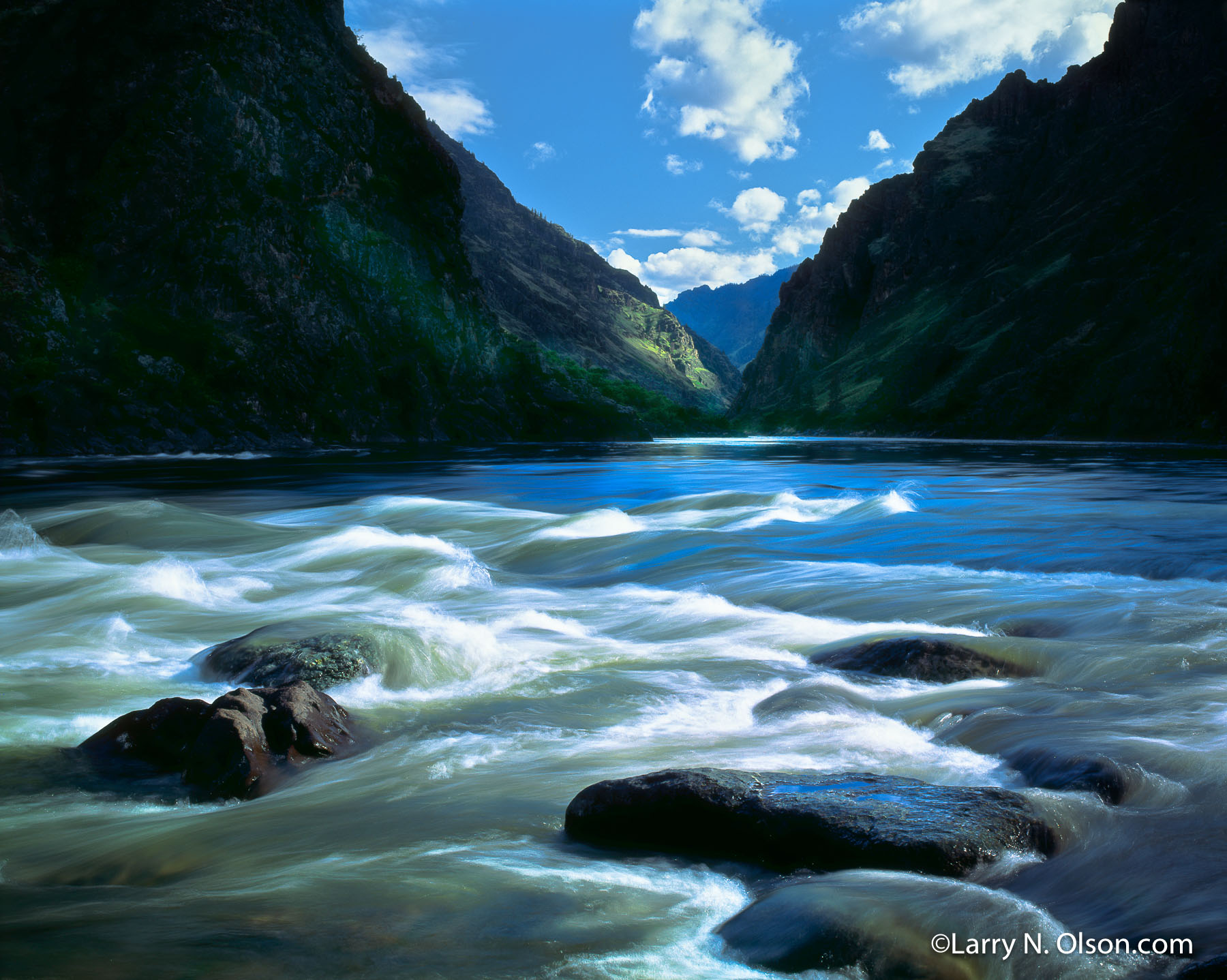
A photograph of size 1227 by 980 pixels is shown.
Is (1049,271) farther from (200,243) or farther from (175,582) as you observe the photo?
(175,582)

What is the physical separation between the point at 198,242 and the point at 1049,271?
117 m

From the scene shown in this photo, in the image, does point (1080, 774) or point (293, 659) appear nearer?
point (1080, 774)

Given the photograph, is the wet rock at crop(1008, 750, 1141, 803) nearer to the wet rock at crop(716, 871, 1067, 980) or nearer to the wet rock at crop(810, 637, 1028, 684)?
the wet rock at crop(716, 871, 1067, 980)

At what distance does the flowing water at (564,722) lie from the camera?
12.2ft

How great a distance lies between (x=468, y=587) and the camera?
14164 mm

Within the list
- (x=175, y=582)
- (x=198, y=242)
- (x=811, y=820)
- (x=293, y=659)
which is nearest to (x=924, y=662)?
(x=811, y=820)

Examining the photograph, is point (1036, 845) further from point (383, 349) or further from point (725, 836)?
point (383, 349)

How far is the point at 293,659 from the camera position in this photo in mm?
7918

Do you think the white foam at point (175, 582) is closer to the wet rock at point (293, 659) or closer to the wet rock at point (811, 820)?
the wet rock at point (293, 659)

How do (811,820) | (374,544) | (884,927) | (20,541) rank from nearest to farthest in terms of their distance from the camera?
(884,927)
(811,820)
(20,541)
(374,544)

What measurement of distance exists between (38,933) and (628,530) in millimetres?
16444

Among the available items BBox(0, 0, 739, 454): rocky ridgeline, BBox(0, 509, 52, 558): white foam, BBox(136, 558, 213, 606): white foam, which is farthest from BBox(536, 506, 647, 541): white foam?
BBox(0, 0, 739, 454): rocky ridgeline

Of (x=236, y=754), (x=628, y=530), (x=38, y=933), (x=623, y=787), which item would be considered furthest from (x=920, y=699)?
(x=628, y=530)

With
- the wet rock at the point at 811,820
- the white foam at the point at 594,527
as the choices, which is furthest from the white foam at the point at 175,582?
the wet rock at the point at 811,820
